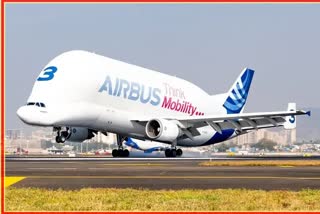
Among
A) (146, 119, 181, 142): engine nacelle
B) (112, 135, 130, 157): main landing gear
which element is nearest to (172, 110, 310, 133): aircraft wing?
(146, 119, 181, 142): engine nacelle

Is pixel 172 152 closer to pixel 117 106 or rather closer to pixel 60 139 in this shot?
pixel 117 106

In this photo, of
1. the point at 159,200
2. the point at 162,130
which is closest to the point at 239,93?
the point at 162,130

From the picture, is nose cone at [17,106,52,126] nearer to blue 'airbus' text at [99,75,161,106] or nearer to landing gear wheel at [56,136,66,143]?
landing gear wheel at [56,136,66,143]

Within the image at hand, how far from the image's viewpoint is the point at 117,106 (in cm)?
5125

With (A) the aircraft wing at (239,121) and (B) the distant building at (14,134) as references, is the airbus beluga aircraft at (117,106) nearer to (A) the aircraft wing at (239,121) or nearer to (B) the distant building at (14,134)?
(A) the aircraft wing at (239,121)

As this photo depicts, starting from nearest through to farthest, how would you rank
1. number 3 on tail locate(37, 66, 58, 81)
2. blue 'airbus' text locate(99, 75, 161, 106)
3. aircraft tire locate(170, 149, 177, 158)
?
number 3 on tail locate(37, 66, 58, 81)
blue 'airbus' text locate(99, 75, 161, 106)
aircraft tire locate(170, 149, 177, 158)

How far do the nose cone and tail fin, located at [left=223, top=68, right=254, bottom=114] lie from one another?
20.9m

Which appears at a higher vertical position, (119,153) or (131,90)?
(131,90)

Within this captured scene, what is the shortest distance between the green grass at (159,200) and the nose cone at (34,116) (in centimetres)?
2929

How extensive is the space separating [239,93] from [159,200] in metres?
50.4

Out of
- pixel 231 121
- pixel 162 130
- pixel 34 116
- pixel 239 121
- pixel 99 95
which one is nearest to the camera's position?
pixel 34 116

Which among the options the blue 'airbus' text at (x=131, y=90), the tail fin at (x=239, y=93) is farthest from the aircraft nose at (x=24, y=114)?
the tail fin at (x=239, y=93)

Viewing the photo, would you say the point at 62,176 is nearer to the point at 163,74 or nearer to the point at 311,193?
the point at 311,193

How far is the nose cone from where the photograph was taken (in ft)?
155
